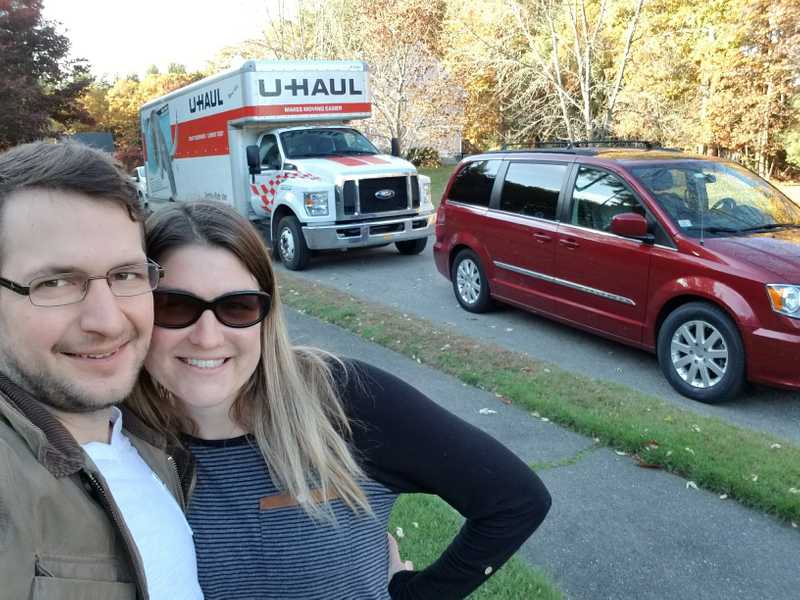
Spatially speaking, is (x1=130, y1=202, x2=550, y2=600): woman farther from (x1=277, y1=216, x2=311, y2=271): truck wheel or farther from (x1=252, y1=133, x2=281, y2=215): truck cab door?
(x1=252, y1=133, x2=281, y2=215): truck cab door

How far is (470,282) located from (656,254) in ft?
8.95

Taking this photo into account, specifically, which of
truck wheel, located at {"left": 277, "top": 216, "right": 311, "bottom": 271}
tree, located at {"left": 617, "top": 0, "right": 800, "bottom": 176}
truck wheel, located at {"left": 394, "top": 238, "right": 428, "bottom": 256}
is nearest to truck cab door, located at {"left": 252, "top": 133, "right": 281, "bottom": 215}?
truck wheel, located at {"left": 277, "top": 216, "right": 311, "bottom": 271}

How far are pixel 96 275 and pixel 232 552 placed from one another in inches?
27.0

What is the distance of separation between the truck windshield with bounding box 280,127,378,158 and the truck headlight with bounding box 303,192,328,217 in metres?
1.24

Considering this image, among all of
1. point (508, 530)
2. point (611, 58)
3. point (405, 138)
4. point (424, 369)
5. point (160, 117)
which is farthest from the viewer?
point (405, 138)

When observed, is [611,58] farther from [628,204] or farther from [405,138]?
[628,204]

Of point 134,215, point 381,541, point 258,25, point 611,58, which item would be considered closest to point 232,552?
point 381,541

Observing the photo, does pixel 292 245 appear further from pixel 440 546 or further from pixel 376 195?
pixel 440 546

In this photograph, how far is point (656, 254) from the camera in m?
5.54

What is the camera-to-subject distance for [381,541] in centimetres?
165

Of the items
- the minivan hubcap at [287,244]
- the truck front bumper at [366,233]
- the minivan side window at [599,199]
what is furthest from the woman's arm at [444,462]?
the minivan hubcap at [287,244]

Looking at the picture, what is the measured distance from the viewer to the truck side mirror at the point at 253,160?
11836mm

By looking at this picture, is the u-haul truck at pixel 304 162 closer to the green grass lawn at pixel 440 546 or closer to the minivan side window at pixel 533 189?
the minivan side window at pixel 533 189

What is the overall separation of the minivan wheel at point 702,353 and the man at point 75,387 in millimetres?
4585
